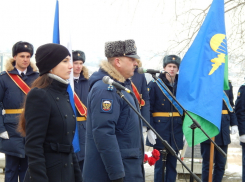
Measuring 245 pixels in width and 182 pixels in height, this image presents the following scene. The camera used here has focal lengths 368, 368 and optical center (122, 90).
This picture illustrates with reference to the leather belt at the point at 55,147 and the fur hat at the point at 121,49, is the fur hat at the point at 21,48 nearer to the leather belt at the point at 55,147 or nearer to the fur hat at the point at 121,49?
the fur hat at the point at 121,49

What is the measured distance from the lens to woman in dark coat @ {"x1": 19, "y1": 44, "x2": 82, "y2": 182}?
2656mm

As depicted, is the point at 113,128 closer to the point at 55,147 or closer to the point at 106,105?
the point at 106,105

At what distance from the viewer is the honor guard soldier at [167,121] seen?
19.1ft

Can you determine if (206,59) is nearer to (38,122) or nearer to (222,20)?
(222,20)

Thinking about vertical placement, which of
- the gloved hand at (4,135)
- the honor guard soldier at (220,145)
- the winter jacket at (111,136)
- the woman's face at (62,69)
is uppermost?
the woman's face at (62,69)

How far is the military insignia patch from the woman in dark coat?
282 millimetres

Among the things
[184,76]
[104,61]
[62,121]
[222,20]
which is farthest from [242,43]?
[62,121]

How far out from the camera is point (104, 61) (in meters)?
3.52

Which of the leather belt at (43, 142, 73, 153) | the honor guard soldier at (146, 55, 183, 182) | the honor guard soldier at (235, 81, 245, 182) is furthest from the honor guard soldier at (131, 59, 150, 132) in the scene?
the leather belt at (43, 142, 73, 153)

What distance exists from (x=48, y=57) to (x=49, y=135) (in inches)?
23.9

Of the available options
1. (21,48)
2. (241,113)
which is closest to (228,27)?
(241,113)

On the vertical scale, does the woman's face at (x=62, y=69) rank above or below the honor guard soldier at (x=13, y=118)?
above

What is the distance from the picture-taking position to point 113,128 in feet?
10.4

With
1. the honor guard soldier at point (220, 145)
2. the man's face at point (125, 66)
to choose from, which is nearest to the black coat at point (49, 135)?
the man's face at point (125, 66)
